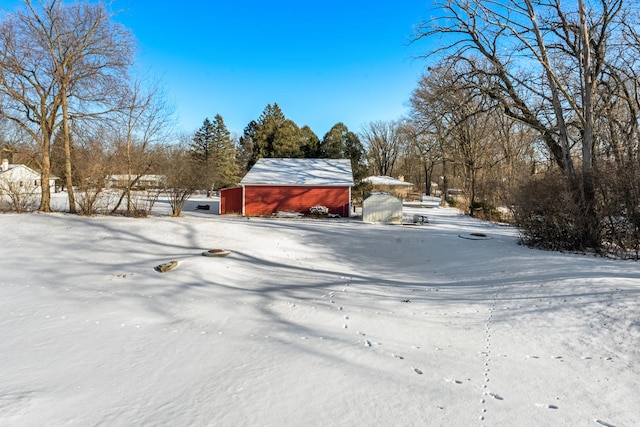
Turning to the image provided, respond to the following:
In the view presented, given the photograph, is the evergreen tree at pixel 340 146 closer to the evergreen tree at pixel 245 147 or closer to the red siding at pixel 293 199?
the red siding at pixel 293 199

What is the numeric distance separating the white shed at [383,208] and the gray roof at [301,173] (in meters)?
3.71

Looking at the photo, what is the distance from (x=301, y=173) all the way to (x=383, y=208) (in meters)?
7.98

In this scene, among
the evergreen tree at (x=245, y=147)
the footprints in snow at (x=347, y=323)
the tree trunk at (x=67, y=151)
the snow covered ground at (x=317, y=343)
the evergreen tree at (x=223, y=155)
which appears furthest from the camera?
the evergreen tree at (x=245, y=147)

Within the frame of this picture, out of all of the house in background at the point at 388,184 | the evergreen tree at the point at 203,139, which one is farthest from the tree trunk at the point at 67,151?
the evergreen tree at the point at 203,139

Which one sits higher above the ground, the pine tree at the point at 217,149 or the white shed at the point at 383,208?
the pine tree at the point at 217,149

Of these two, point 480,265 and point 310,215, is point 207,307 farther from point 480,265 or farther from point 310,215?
point 310,215

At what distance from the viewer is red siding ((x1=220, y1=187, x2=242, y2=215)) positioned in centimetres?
2475

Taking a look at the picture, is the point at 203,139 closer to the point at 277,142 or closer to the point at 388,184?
the point at 277,142

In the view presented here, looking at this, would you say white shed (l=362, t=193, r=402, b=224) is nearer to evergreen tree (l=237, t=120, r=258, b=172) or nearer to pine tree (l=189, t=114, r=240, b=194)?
pine tree (l=189, t=114, r=240, b=194)

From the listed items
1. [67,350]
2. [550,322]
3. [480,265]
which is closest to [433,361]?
[550,322]

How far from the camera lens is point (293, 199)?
24391 mm

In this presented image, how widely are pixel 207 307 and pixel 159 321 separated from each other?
801 millimetres

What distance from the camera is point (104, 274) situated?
24.4 ft

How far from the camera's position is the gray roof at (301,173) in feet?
80.2
